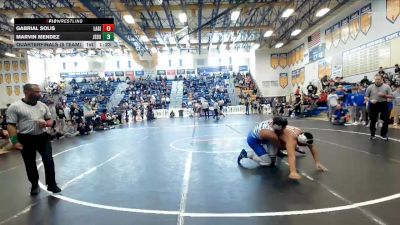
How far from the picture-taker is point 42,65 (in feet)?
137

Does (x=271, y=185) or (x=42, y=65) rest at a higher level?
(x=42, y=65)

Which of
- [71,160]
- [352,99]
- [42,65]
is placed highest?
[42,65]

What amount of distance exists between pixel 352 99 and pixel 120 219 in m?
12.5

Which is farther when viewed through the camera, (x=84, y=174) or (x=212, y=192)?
(x=84, y=174)

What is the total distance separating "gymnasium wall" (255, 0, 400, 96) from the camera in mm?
17134

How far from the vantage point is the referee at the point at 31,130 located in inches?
186

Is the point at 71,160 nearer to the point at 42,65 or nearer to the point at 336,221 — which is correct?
the point at 336,221

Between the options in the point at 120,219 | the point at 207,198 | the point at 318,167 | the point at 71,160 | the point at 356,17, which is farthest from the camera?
the point at 356,17

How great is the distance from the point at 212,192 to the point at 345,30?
19.7 metres

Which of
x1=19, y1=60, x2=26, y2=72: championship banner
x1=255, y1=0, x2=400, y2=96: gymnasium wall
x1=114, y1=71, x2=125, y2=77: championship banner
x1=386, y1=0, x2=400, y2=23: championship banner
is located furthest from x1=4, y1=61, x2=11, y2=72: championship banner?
x1=386, y1=0, x2=400, y2=23: championship banner

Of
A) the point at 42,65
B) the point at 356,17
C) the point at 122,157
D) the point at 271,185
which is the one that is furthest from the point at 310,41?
the point at 42,65

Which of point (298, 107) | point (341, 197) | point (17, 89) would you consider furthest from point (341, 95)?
point (17, 89)

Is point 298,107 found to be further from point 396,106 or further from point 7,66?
point 7,66
